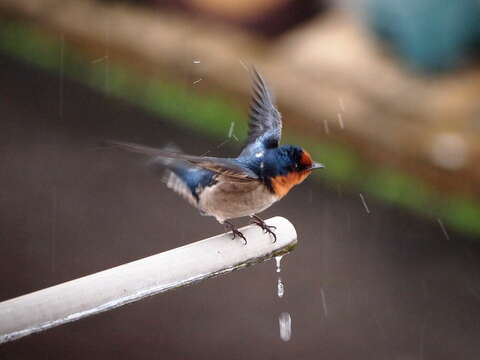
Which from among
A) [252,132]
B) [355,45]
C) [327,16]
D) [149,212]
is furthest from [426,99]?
[252,132]

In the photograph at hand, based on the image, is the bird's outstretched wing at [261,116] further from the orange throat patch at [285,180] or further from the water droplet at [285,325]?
the water droplet at [285,325]

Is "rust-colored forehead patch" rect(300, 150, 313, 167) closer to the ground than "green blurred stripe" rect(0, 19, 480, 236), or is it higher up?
higher up

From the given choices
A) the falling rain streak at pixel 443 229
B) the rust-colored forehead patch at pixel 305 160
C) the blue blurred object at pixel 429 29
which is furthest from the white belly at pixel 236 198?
the blue blurred object at pixel 429 29

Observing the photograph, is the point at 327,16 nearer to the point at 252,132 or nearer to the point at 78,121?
the point at 78,121

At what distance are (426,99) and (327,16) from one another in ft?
2.62

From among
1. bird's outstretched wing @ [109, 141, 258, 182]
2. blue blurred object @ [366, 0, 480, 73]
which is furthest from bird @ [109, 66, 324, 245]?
blue blurred object @ [366, 0, 480, 73]

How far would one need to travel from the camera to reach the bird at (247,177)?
6.45 feet

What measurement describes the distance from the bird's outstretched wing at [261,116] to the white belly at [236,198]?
0.16 meters

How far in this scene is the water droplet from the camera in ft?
Answer: 10.5

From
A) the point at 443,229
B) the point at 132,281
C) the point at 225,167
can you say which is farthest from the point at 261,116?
the point at 443,229

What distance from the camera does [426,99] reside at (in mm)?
4668

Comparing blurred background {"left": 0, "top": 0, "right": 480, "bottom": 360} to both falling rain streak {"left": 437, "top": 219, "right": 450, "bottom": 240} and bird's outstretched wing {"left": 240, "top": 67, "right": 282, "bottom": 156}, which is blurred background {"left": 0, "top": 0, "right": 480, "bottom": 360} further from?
bird's outstretched wing {"left": 240, "top": 67, "right": 282, "bottom": 156}

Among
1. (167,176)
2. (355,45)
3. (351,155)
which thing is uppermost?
(167,176)

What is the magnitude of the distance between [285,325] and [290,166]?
1.30 meters
